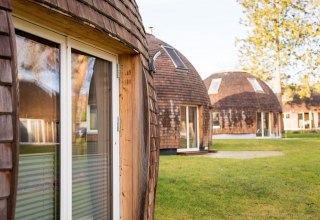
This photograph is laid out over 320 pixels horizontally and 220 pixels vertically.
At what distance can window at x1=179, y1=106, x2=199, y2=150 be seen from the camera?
57.0 ft

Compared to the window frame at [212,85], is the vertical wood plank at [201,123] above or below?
below

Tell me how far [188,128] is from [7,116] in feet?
51.9

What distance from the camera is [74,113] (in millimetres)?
3180

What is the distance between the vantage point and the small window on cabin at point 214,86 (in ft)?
108

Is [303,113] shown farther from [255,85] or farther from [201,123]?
[201,123]

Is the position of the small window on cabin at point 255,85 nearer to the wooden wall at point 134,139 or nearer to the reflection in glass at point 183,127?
the reflection in glass at point 183,127

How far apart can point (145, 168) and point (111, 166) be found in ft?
1.09

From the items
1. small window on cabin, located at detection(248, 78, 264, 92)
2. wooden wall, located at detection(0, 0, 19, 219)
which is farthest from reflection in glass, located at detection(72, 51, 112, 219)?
small window on cabin, located at detection(248, 78, 264, 92)

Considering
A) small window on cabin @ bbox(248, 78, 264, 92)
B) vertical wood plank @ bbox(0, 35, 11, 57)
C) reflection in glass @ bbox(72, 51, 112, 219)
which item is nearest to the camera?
vertical wood plank @ bbox(0, 35, 11, 57)

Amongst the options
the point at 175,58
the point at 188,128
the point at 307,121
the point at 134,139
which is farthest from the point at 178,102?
the point at 307,121

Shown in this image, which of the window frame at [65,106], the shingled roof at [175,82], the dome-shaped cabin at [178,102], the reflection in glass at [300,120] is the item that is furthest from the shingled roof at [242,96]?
the window frame at [65,106]

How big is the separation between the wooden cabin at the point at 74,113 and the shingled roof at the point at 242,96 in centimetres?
2736

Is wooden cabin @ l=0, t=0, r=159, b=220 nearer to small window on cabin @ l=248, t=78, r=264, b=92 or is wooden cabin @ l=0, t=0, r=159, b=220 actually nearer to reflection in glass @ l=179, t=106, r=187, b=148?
reflection in glass @ l=179, t=106, r=187, b=148

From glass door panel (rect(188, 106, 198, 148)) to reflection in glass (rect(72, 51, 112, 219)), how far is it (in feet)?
46.4
